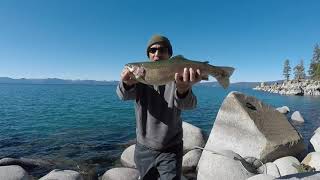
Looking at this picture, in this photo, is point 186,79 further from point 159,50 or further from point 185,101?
point 159,50

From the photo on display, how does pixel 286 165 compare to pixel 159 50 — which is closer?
pixel 159 50

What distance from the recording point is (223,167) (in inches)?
405

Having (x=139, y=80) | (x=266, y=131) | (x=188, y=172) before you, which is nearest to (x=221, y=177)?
(x=188, y=172)

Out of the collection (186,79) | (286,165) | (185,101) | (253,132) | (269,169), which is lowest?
(269,169)

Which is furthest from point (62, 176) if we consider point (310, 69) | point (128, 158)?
point (310, 69)

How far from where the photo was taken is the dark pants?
524 cm

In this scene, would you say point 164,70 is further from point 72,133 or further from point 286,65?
point 286,65

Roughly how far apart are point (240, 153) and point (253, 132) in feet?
3.30

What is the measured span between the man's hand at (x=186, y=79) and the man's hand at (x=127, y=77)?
0.74m

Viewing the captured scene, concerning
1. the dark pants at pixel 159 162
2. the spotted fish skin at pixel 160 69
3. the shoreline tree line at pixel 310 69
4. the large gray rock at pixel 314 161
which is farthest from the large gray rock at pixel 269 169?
the shoreline tree line at pixel 310 69

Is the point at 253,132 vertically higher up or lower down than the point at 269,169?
higher up

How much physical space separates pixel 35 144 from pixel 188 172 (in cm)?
1146

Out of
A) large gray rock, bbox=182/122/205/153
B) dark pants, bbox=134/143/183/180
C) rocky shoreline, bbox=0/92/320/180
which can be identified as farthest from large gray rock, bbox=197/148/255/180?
dark pants, bbox=134/143/183/180

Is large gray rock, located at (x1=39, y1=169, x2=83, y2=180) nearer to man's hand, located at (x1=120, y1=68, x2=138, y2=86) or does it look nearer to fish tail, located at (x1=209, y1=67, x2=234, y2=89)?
man's hand, located at (x1=120, y1=68, x2=138, y2=86)
